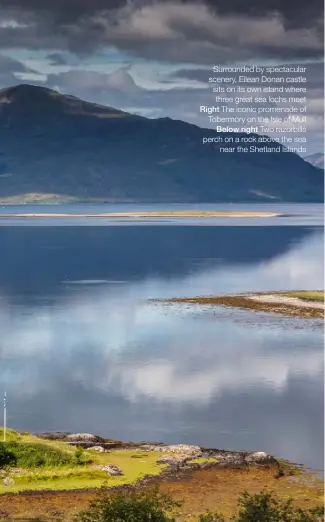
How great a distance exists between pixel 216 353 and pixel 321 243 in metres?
76.0

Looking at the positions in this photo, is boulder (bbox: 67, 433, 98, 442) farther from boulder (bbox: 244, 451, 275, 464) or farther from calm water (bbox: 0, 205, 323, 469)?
boulder (bbox: 244, 451, 275, 464)

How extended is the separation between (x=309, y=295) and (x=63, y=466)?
140 feet

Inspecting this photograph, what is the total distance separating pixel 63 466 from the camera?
2830 cm

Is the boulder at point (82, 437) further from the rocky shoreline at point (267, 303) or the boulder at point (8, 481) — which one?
the rocky shoreline at point (267, 303)

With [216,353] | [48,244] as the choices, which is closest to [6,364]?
[216,353]

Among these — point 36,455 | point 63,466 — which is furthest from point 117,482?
point 36,455

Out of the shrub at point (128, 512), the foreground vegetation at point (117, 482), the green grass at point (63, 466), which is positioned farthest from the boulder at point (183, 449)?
the shrub at point (128, 512)

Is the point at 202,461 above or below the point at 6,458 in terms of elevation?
below

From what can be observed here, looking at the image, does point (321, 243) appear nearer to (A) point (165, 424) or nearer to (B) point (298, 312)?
(B) point (298, 312)

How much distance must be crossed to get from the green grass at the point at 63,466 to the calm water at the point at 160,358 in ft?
12.0

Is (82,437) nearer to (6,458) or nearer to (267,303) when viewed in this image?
(6,458)

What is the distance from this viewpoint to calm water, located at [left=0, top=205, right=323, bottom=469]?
3488 cm

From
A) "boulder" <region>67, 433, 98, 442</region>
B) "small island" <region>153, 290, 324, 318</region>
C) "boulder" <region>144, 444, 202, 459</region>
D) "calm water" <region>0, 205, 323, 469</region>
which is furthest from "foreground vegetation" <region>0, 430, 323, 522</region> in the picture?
"small island" <region>153, 290, 324, 318</region>

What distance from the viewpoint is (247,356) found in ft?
155
